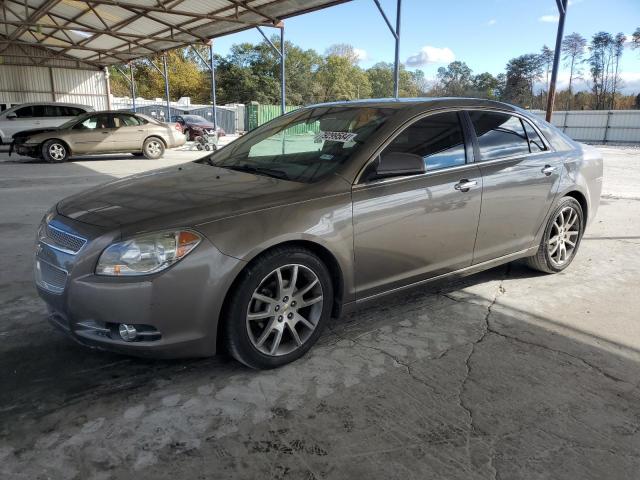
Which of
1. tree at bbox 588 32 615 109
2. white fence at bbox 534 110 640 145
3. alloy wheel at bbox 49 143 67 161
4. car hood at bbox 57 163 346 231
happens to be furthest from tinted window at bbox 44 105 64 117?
tree at bbox 588 32 615 109

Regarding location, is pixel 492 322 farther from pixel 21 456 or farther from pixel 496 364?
pixel 21 456

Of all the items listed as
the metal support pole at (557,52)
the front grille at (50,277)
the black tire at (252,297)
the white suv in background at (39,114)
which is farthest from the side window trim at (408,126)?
the white suv in background at (39,114)

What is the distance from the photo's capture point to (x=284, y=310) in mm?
2922

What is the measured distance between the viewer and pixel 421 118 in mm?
3521

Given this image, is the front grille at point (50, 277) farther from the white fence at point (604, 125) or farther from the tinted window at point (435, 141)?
the white fence at point (604, 125)

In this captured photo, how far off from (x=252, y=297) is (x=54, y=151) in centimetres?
1341

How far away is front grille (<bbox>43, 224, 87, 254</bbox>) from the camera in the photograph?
2.64 metres

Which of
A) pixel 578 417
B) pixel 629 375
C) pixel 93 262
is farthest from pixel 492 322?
pixel 93 262

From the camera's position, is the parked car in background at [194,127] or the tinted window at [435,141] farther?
the parked car in background at [194,127]

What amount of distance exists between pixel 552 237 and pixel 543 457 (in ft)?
9.15

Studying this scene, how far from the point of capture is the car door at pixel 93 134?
14.1 m

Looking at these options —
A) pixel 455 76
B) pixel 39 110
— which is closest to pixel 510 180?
pixel 39 110

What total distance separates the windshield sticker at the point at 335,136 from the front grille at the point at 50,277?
1863mm

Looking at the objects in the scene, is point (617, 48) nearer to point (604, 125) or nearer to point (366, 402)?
point (604, 125)
